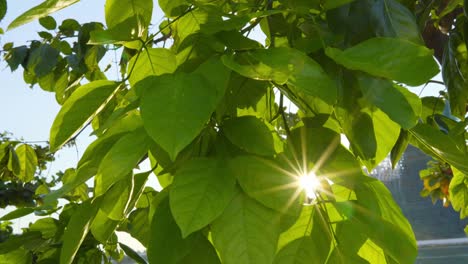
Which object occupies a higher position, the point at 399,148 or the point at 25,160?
the point at 399,148

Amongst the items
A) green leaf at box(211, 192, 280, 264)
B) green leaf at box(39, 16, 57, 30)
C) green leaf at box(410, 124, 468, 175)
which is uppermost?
green leaf at box(39, 16, 57, 30)

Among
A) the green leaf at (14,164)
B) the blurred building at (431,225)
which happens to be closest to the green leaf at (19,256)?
the green leaf at (14,164)

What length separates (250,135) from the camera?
0.26 m

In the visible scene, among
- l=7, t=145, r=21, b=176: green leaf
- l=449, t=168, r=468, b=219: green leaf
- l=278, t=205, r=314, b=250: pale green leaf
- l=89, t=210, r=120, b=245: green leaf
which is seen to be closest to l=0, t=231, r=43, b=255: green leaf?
l=89, t=210, r=120, b=245: green leaf

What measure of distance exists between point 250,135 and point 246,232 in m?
0.06

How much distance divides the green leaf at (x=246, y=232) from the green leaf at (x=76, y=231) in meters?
0.07

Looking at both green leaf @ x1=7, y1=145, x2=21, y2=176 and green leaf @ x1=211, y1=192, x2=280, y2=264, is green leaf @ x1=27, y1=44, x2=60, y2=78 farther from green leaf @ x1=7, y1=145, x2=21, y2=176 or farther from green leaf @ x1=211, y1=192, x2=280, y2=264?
green leaf @ x1=211, y1=192, x2=280, y2=264

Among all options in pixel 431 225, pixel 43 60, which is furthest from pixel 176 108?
pixel 431 225

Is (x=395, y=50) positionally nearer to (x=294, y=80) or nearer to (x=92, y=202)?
(x=294, y=80)

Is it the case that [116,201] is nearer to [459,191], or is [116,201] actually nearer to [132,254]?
[132,254]

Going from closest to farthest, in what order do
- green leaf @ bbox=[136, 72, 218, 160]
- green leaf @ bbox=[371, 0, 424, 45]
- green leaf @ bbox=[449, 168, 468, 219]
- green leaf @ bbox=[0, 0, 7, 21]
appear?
green leaf @ bbox=[136, 72, 218, 160] → green leaf @ bbox=[371, 0, 424, 45] → green leaf @ bbox=[0, 0, 7, 21] → green leaf @ bbox=[449, 168, 468, 219]

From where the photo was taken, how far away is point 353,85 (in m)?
0.29

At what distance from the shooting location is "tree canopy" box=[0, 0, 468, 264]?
0.22 m

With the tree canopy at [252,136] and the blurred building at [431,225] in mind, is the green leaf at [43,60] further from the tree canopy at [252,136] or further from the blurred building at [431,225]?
the blurred building at [431,225]
